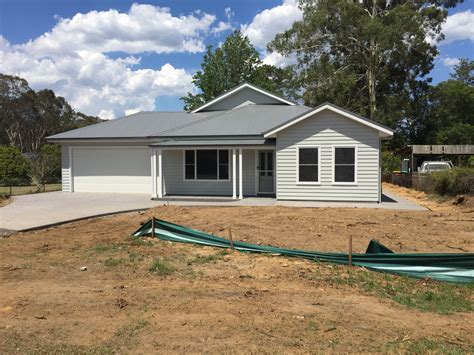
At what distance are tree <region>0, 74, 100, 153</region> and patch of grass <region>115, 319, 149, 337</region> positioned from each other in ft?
173

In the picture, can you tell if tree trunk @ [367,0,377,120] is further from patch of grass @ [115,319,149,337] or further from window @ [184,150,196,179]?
patch of grass @ [115,319,149,337]

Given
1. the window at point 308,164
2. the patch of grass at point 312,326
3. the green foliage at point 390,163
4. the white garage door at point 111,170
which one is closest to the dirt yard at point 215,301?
the patch of grass at point 312,326

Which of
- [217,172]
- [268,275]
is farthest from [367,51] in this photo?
[268,275]

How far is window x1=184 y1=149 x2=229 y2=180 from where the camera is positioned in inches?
774

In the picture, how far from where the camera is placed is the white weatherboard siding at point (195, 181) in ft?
64.1

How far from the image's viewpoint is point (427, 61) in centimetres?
4016

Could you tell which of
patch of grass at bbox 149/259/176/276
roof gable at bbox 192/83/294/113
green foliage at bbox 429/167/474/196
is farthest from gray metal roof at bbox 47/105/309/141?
patch of grass at bbox 149/259/176/276

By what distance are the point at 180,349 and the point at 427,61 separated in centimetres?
4200

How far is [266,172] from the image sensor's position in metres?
19.6

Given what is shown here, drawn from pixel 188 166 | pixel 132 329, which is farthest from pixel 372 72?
pixel 132 329

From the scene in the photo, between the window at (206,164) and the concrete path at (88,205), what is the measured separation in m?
1.87

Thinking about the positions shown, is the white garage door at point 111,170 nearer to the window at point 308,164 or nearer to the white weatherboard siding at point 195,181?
the white weatherboard siding at point 195,181

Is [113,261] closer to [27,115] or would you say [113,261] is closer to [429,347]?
[429,347]

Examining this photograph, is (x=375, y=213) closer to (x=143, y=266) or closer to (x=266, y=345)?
(x=143, y=266)
